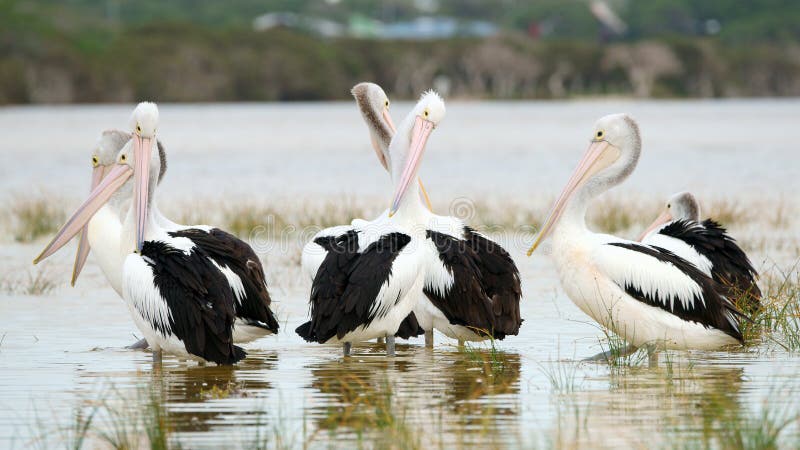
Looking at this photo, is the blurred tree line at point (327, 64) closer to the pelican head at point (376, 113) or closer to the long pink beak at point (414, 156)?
the pelican head at point (376, 113)

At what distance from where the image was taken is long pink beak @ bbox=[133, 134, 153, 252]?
7.09 metres

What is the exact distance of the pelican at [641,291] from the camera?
677cm

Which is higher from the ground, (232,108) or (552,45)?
(552,45)

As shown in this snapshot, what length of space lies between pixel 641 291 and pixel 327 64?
2593 inches

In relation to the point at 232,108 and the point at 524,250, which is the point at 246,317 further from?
the point at 232,108

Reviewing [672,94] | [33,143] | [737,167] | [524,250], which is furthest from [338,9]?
[524,250]

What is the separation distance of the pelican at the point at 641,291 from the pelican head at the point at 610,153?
13.6 inches

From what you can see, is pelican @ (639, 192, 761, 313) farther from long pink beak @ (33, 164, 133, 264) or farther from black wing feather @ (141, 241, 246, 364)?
long pink beak @ (33, 164, 133, 264)

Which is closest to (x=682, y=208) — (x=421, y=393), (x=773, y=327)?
(x=773, y=327)

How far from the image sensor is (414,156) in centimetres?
775

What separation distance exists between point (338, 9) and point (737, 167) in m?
130

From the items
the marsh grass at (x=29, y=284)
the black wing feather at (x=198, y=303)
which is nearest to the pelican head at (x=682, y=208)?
the black wing feather at (x=198, y=303)

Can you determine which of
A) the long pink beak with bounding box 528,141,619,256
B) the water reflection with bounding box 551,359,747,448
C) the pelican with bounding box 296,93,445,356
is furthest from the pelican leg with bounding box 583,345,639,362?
the pelican with bounding box 296,93,445,356

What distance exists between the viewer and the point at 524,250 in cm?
1162
